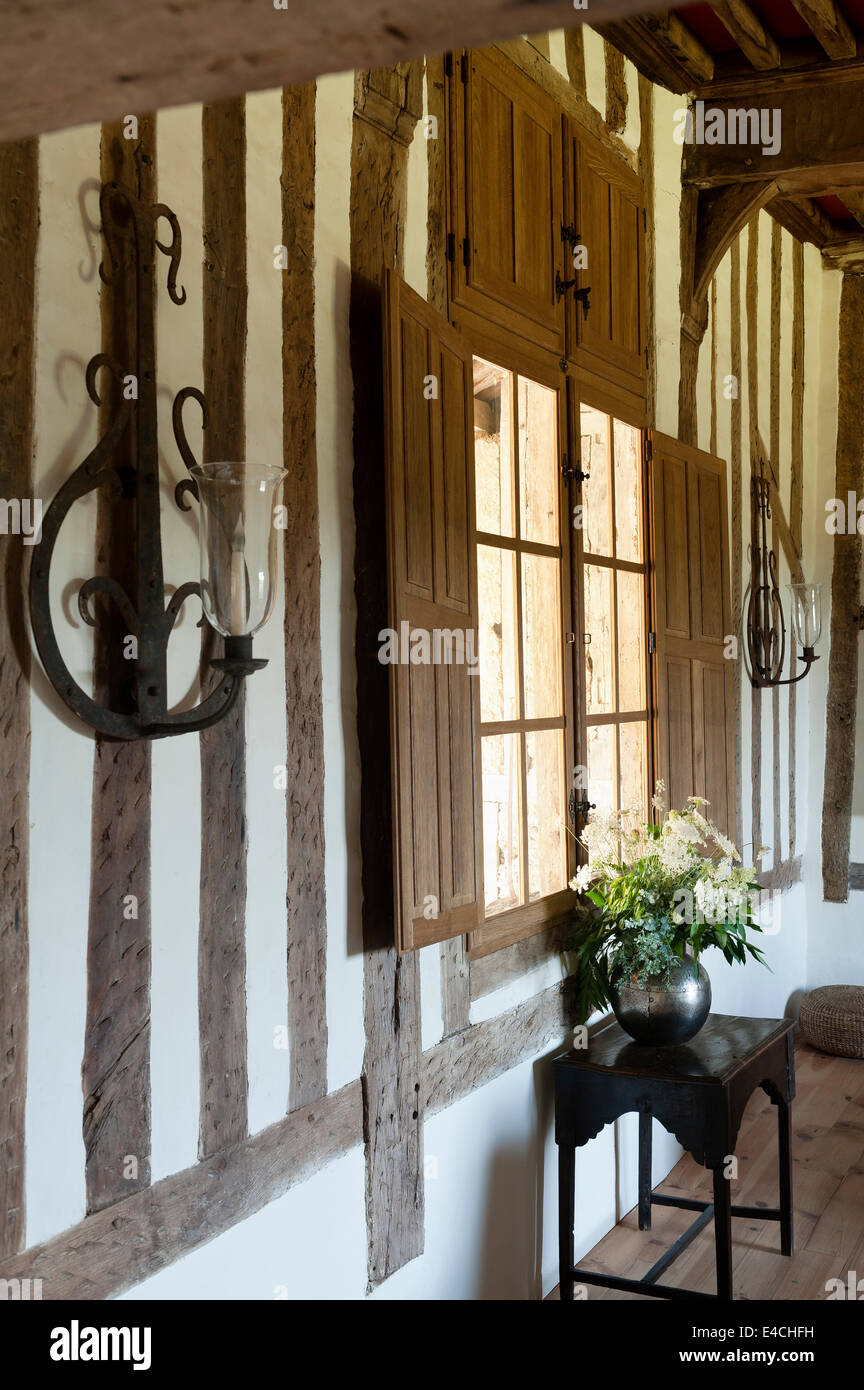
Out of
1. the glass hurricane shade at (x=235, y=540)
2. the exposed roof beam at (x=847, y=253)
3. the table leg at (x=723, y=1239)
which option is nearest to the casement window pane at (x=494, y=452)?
the glass hurricane shade at (x=235, y=540)

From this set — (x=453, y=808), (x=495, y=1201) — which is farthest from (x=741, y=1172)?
(x=453, y=808)

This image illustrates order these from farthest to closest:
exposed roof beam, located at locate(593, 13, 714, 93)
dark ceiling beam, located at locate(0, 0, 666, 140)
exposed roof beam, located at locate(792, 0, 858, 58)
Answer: exposed roof beam, located at locate(593, 13, 714, 93) < exposed roof beam, located at locate(792, 0, 858, 58) < dark ceiling beam, located at locate(0, 0, 666, 140)

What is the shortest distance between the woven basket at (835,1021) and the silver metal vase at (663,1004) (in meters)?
2.50

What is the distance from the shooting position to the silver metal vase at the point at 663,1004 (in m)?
3.21

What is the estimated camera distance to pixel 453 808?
271 centimetres

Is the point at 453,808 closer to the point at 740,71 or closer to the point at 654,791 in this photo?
the point at 654,791

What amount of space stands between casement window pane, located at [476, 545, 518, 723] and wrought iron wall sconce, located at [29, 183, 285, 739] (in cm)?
133

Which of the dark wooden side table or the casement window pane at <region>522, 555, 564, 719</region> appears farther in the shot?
the casement window pane at <region>522, 555, 564, 719</region>

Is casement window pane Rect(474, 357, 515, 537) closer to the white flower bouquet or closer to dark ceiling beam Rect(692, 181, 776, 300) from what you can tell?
the white flower bouquet

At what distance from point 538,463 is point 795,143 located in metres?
1.76

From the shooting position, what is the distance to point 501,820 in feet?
10.7

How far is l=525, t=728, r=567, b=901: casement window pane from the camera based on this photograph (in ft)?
11.0

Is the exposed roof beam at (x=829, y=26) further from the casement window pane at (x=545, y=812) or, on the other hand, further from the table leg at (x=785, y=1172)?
the table leg at (x=785, y=1172)

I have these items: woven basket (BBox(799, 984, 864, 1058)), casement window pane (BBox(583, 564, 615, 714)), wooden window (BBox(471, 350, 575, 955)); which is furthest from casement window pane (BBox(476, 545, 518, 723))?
woven basket (BBox(799, 984, 864, 1058))
